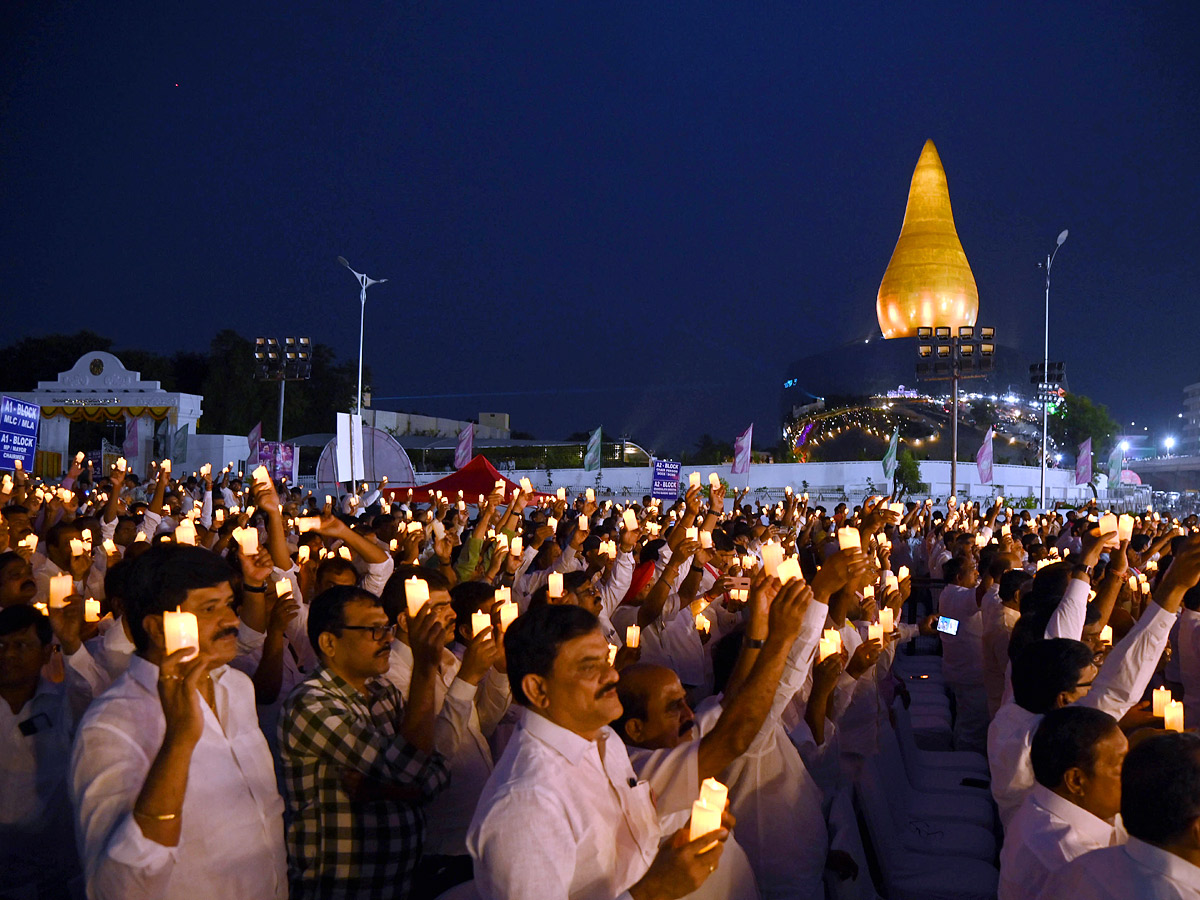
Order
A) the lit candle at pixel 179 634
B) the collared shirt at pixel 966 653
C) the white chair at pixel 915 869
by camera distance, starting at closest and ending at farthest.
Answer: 1. the lit candle at pixel 179 634
2. the white chair at pixel 915 869
3. the collared shirt at pixel 966 653

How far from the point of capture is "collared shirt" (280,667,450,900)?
2.90 m

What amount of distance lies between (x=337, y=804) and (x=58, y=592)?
198 centimetres

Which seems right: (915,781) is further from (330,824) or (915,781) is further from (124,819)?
(124,819)

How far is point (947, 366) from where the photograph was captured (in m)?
22.1

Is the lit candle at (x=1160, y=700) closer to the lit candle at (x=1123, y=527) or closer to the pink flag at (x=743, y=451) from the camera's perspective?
the lit candle at (x=1123, y=527)

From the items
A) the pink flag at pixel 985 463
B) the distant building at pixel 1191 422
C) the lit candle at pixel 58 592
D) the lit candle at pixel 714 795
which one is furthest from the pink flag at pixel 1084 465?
the distant building at pixel 1191 422

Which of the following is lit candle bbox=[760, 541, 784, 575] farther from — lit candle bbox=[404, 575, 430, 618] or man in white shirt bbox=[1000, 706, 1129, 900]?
lit candle bbox=[404, 575, 430, 618]

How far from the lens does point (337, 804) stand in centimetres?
291

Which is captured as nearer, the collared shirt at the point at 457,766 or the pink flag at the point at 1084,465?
the collared shirt at the point at 457,766

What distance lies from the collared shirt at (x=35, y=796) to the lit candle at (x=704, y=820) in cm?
275

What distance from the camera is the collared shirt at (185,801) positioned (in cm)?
224

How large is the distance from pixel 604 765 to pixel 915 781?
352cm

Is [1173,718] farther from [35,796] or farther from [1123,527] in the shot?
[35,796]

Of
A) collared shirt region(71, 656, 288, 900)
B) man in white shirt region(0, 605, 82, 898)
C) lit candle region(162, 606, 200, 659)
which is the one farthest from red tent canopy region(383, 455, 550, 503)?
lit candle region(162, 606, 200, 659)
